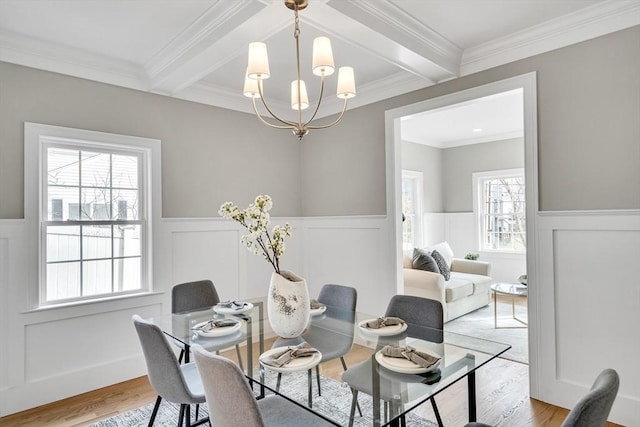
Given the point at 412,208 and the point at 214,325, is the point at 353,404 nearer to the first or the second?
the point at 214,325

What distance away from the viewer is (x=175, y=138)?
3.56m

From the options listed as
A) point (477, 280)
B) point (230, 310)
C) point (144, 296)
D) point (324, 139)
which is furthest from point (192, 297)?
point (477, 280)

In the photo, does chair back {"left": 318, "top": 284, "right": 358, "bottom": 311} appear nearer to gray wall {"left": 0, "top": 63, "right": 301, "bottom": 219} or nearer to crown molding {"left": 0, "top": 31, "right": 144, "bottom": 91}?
gray wall {"left": 0, "top": 63, "right": 301, "bottom": 219}

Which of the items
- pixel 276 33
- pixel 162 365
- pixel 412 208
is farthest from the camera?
pixel 412 208

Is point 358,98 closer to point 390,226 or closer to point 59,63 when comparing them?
point 390,226

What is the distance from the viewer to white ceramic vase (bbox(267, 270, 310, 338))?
6.61ft

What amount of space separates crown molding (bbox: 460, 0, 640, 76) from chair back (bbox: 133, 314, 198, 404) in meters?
2.89

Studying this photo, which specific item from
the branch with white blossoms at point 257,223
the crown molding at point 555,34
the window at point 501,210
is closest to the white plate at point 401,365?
the branch with white blossoms at point 257,223

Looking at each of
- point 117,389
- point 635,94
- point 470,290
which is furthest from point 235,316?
point 470,290

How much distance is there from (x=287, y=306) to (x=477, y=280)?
4074 millimetres

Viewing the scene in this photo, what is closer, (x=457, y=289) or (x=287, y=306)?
(x=287, y=306)

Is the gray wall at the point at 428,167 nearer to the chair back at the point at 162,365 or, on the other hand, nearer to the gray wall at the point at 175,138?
the gray wall at the point at 175,138

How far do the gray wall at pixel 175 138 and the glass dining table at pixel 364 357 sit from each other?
143 cm

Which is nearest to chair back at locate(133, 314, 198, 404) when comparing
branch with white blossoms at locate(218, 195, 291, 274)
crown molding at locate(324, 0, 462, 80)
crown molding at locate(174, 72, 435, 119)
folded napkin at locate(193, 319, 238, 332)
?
folded napkin at locate(193, 319, 238, 332)
